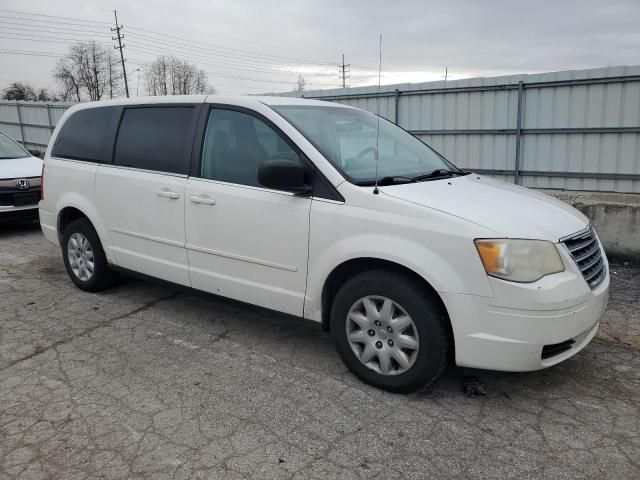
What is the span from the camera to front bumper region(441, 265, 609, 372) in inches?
111

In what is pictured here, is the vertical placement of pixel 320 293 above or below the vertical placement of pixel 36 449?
above

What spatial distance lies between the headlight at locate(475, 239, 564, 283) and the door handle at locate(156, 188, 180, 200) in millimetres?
2315

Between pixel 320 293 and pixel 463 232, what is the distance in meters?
1.02

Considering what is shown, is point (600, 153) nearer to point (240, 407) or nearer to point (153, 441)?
point (240, 407)

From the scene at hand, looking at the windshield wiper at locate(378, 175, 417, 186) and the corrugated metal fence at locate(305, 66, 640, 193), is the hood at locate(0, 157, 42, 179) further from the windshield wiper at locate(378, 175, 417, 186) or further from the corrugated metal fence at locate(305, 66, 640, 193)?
the windshield wiper at locate(378, 175, 417, 186)

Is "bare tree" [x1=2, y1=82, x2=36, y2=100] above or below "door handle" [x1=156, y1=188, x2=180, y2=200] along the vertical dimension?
above

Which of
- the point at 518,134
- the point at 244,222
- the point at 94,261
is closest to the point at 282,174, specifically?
the point at 244,222

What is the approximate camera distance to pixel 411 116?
9.21 m

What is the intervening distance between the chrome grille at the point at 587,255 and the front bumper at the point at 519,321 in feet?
0.40

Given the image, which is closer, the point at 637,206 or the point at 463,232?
the point at 463,232

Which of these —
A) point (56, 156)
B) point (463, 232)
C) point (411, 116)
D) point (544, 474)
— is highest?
point (411, 116)

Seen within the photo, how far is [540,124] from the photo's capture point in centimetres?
786

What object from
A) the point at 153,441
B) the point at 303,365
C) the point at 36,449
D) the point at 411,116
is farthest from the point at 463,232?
the point at 411,116

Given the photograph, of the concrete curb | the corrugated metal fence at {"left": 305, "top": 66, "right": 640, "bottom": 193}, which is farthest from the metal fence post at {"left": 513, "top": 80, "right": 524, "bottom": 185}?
the concrete curb
